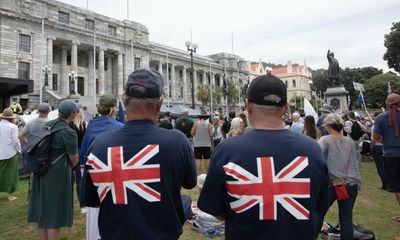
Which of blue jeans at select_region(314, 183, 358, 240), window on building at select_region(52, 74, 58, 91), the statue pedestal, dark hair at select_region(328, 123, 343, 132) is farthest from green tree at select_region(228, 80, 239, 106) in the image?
blue jeans at select_region(314, 183, 358, 240)

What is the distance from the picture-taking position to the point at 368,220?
5.90 meters

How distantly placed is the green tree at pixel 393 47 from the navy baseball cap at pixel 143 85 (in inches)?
1986

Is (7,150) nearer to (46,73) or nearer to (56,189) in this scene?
(56,189)

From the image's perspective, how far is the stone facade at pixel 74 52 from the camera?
34.4 metres

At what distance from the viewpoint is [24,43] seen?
117ft

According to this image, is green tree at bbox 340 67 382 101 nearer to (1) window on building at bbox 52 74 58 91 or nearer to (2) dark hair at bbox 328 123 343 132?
(1) window on building at bbox 52 74 58 91

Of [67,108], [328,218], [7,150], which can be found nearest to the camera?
[67,108]

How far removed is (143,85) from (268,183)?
1050 mm

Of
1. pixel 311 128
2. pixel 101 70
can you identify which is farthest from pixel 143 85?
pixel 101 70

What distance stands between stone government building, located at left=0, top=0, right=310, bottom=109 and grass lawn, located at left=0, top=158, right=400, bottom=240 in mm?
26255

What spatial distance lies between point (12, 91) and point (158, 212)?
1371cm

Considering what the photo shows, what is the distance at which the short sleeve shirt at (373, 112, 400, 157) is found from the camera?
18.0ft

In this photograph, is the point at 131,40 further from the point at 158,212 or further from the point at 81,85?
the point at 158,212

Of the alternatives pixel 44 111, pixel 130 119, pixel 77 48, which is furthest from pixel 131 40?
pixel 130 119
